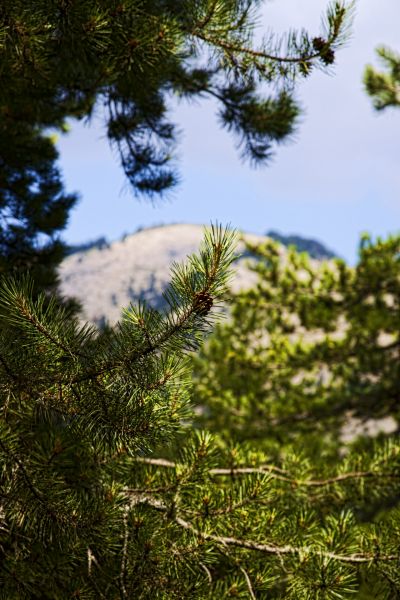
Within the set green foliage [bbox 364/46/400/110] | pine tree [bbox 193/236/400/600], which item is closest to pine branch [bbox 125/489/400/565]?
pine tree [bbox 193/236/400/600]

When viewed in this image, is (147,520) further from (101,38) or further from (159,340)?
(101,38)

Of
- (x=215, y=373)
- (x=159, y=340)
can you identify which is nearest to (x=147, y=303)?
(x=159, y=340)

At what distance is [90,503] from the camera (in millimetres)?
2150

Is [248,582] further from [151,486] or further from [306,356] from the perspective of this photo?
[306,356]

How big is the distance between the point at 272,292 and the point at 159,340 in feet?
25.5

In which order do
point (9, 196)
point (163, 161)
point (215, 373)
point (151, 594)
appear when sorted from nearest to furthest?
point (151, 594)
point (9, 196)
point (163, 161)
point (215, 373)

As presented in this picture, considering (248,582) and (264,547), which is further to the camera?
(264,547)

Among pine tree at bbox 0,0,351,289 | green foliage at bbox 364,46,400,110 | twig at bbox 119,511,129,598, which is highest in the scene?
green foliage at bbox 364,46,400,110

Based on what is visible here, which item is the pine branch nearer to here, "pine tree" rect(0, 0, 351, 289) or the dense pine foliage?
the dense pine foliage

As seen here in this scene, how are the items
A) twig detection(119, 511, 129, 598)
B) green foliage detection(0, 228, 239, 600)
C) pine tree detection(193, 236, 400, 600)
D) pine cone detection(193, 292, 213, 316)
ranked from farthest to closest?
pine tree detection(193, 236, 400, 600) → twig detection(119, 511, 129, 598) → green foliage detection(0, 228, 239, 600) → pine cone detection(193, 292, 213, 316)

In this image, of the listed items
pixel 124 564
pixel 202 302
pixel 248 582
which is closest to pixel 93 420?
pixel 202 302

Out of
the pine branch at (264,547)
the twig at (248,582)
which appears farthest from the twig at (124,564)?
the twig at (248,582)

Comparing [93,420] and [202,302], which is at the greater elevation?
[202,302]

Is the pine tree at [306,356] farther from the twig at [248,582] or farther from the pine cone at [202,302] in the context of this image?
the pine cone at [202,302]
